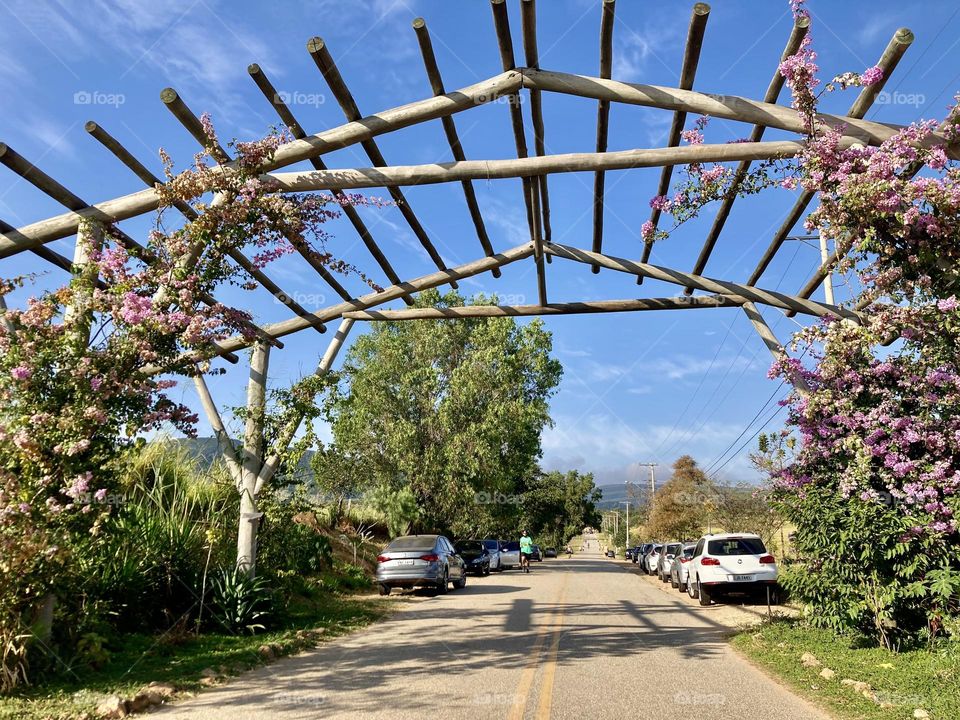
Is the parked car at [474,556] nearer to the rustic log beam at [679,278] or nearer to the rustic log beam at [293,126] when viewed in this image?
the rustic log beam at [679,278]

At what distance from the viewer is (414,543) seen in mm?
19094

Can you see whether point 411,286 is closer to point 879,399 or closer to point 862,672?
point 879,399

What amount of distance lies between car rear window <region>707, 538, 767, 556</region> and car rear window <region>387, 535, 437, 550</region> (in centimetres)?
731

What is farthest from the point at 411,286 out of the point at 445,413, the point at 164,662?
the point at 445,413

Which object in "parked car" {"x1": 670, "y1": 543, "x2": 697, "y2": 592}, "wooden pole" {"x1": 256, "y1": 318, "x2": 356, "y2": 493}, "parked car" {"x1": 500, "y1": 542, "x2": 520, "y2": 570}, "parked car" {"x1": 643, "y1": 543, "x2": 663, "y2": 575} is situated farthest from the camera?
"parked car" {"x1": 500, "y1": 542, "x2": 520, "y2": 570}

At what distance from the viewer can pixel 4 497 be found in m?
6.73

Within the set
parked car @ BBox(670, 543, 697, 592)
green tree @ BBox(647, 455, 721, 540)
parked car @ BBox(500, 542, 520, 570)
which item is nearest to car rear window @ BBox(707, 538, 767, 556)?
parked car @ BBox(670, 543, 697, 592)

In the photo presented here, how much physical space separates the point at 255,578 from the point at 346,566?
377 inches

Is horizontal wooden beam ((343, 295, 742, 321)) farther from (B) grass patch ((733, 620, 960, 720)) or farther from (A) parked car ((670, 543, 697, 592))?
(A) parked car ((670, 543, 697, 592))

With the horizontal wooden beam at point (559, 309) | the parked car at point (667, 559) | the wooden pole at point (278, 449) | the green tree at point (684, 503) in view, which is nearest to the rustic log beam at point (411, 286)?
the horizontal wooden beam at point (559, 309)

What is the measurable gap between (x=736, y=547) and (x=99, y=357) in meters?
14.5

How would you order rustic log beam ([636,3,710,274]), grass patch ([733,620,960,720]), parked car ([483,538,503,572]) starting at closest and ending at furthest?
grass patch ([733,620,960,720]) < rustic log beam ([636,3,710,274]) < parked car ([483,538,503,572])

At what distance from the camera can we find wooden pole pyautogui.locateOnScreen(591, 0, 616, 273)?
26.3 feet

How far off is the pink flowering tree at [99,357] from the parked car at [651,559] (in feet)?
86.3
